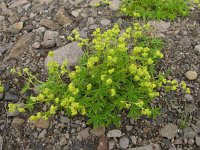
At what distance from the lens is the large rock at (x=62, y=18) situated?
588 centimetres

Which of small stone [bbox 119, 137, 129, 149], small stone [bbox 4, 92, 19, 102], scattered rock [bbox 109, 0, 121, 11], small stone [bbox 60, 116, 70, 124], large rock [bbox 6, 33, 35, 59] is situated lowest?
small stone [bbox 119, 137, 129, 149]

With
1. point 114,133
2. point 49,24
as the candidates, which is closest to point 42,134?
point 114,133

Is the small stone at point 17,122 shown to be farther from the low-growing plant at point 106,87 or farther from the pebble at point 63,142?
the pebble at point 63,142

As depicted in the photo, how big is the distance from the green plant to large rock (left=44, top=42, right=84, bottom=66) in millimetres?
997

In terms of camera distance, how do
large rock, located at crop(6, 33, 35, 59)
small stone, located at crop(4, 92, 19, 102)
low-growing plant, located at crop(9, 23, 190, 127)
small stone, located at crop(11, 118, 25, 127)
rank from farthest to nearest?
1. large rock, located at crop(6, 33, 35, 59)
2. small stone, located at crop(4, 92, 19, 102)
3. small stone, located at crop(11, 118, 25, 127)
4. low-growing plant, located at crop(9, 23, 190, 127)

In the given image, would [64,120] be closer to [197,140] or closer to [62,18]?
[197,140]

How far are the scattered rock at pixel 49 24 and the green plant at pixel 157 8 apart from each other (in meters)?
1.01

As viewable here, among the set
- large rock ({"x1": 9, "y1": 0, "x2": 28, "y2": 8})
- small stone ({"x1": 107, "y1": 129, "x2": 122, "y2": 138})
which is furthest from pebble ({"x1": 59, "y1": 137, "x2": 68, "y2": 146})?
large rock ({"x1": 9, "y1": 0, "x2": 28, "y2": 8})

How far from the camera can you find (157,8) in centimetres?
590

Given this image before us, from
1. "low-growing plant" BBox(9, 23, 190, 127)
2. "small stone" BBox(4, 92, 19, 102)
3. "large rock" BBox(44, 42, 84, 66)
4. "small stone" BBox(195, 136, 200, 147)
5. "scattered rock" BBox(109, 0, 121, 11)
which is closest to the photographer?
"low-growing plant" BBox(9, 23, 190, 127)

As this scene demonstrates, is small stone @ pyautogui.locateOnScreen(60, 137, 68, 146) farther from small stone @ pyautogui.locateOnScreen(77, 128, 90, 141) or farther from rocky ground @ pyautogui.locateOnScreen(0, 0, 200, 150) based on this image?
small stone @ pyautogui.locateOnScreen(77, 128, 90, 141)

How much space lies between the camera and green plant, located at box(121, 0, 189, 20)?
230 inches

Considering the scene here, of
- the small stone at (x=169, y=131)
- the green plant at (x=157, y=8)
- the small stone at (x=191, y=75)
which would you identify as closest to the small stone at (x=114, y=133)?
the small stone at (x=169, y=131)

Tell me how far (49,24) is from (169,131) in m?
2.46
